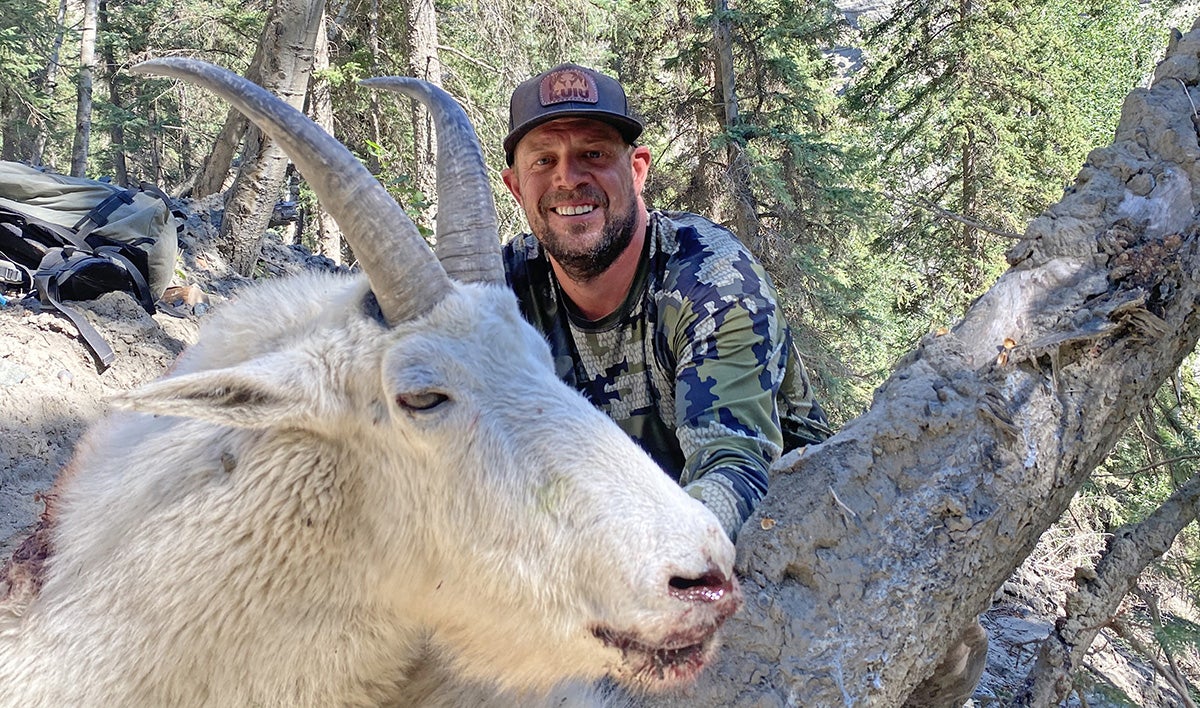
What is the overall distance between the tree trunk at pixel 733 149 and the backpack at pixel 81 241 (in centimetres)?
913

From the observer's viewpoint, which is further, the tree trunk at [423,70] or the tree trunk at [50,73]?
the tree trunk at [50,73]

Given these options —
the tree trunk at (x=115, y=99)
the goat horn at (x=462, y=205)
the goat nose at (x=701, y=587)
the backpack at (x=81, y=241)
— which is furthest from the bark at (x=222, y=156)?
the tree trunk at (x=115, y=99)

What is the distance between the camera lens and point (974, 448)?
3.01 metres

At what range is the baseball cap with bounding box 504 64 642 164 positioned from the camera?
3865 millimetres

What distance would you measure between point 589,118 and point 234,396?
7.74 feet

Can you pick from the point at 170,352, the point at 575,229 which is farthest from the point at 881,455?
the point at 170,352

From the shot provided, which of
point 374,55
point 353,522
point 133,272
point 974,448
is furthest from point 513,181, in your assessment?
point 374,55

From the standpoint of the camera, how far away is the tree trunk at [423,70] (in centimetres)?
1194

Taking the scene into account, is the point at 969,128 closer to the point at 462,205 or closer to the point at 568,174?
the point at 568,174

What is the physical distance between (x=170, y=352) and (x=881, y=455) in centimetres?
599

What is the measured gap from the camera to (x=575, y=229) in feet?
13.0

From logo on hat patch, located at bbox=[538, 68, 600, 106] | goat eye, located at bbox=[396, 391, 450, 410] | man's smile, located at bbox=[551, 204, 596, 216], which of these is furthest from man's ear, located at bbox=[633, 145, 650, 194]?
goat eye, located at bbox=[396, 391, 450, 410]

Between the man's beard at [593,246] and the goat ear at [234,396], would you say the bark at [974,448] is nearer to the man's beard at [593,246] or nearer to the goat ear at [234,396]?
the man's beard at [593,246]

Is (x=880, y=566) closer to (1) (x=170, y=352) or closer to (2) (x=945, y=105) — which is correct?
(1) (x=170, y=352)
